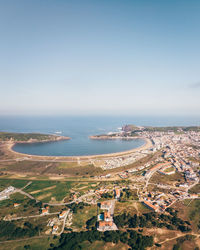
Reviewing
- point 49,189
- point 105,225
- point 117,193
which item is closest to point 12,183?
point 49,189

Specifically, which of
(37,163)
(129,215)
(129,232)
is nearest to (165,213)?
(129,215)

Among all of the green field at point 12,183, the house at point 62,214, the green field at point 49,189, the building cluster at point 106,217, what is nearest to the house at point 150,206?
the building cluster at point 106,217

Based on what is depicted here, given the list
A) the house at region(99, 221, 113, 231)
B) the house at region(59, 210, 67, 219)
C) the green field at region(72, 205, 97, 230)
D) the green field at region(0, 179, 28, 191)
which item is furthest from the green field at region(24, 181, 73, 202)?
the house at region(99, 221, 113, 231)

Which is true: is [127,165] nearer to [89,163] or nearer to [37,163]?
[89,163]

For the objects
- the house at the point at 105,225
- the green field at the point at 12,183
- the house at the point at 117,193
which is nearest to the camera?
the house at the point at 105,225

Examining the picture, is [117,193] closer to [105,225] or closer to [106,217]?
[106,217]

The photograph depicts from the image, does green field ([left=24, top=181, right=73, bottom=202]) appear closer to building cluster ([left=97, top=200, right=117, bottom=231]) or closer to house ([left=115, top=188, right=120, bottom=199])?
building cluster ([left=97, top=200, right=117, bottom=231])

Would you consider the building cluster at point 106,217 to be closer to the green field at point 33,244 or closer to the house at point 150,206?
the house at point 150,206

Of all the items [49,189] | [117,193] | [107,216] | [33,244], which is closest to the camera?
[33,244]

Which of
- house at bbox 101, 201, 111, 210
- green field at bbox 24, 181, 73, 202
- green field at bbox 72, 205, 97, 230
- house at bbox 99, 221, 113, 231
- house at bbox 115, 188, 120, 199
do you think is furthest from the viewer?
green field at bbox 24, 181, 73, 202

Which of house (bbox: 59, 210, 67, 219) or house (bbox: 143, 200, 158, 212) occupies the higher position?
house (bbox: 143, 200, 158, 212)

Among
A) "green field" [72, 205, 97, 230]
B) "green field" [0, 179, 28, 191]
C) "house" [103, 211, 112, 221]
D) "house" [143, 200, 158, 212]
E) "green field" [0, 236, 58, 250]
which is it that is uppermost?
"house" [143, 200, 158, 212]
